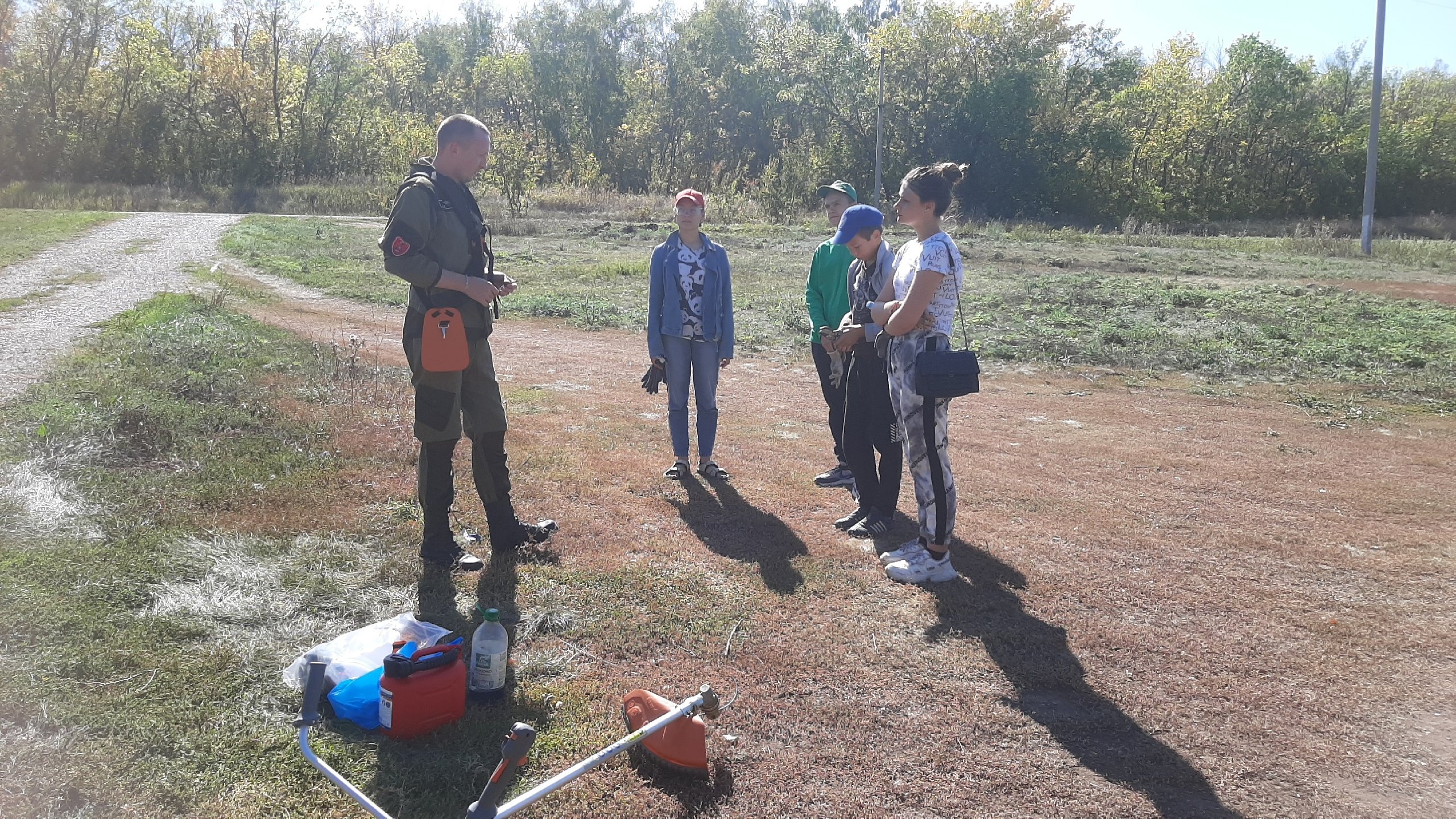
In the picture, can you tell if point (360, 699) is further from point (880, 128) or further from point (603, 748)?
point (880, 128)

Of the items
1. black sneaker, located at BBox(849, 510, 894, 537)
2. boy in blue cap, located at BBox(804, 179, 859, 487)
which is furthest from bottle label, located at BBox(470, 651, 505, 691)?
boy in blue cap, located at BBox(804, 179, 859, 487)

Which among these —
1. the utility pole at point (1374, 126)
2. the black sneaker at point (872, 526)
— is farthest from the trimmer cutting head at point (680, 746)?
the utility pole at point (1374, 126)

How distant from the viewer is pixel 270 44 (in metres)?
51.1

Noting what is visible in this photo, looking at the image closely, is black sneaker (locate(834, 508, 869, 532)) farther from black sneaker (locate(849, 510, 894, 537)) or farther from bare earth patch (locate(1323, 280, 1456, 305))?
bare earth patch (locate(1323, 280, 1456, 305))

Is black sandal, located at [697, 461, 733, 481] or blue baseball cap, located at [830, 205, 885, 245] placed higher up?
blue baseball cap, located at [830, 205, 885, 245]

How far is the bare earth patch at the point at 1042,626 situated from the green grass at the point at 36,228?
44.2ft

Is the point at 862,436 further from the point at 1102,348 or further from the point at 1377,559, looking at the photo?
the point at 1102,348

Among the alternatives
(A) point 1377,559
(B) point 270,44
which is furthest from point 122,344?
(B) point 270,44

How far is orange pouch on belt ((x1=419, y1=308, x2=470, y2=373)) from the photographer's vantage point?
411 centimetres

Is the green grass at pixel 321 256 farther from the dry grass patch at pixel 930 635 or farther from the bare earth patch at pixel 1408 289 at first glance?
the bare earth patch at pixel 1408 289

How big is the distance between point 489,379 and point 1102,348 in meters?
10.3

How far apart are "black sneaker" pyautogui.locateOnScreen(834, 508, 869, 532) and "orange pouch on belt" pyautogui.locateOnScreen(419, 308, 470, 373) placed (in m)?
2.45

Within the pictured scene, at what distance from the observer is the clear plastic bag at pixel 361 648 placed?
3.27m

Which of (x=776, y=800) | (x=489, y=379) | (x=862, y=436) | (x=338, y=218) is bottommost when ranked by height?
(x=776, y=800)
